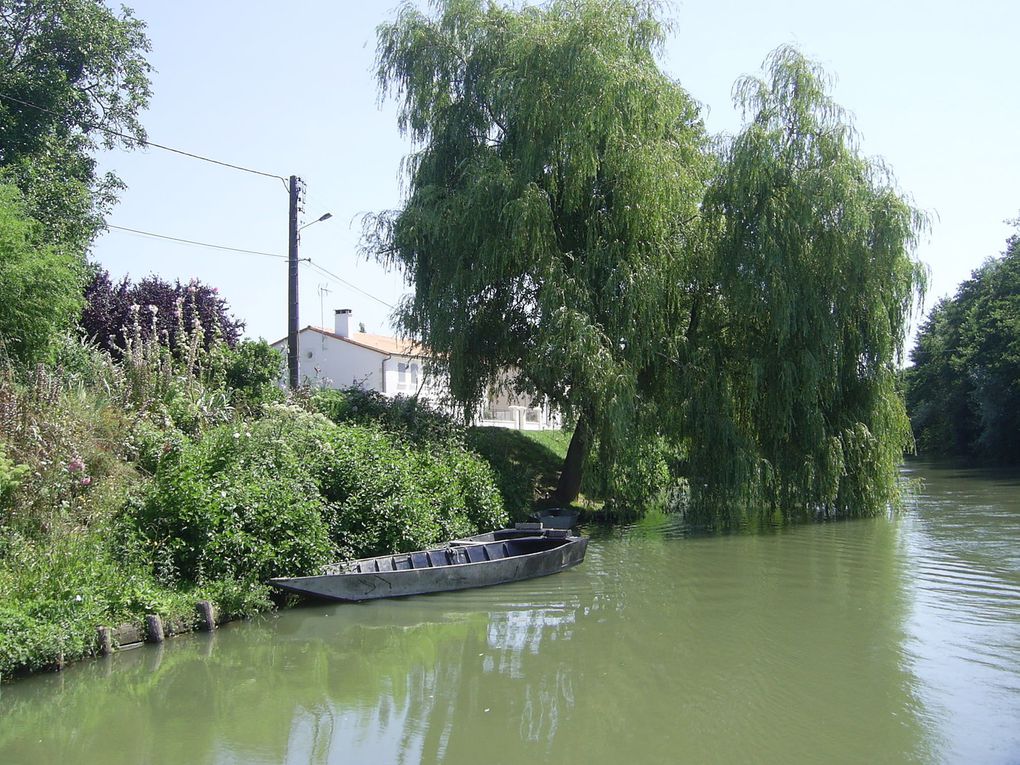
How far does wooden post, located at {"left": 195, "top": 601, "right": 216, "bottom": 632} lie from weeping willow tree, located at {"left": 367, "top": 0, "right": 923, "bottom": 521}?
9.55m

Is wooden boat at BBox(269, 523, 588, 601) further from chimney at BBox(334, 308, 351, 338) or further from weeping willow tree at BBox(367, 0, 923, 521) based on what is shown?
chimney at BBox(334, 308, 351, 338)

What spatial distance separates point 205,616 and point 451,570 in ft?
13.2

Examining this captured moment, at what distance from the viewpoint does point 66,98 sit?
25.7 meters

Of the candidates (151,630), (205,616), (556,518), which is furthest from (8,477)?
(556,518)

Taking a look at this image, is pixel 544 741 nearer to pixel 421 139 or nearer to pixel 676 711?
pixel 676 711

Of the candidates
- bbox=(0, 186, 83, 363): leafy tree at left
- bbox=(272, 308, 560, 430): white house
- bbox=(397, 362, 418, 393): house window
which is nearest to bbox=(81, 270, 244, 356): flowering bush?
bbox=(0, 186, 83, 363): leafy tree at left

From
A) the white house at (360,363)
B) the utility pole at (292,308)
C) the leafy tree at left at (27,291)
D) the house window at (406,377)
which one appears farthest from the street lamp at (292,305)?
the house window at (406,377)

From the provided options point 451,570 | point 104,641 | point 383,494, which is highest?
point 383,494

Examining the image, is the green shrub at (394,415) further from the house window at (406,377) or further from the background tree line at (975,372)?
the background tree line at (975,372)

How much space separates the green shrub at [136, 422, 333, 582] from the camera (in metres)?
12.4

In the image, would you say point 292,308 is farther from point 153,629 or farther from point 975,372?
point 975,372

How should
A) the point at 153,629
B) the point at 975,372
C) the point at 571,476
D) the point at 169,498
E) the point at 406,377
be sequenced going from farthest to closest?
the point at 975,372 → the point at 406,377 → the point at 571,476 → the point at 169,498 → the point at 153,629

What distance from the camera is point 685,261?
2125 centimetres

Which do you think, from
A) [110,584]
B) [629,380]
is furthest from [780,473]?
[110,584]
